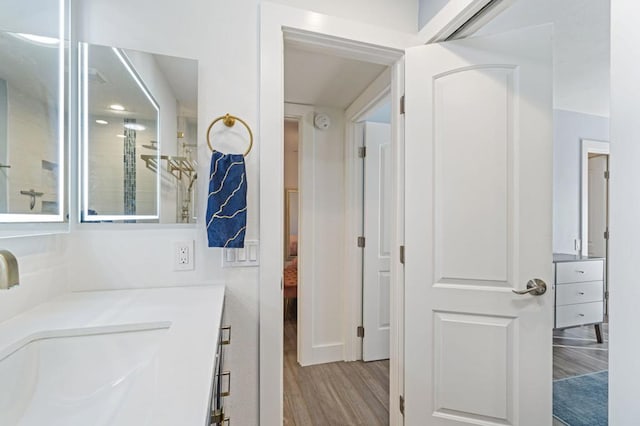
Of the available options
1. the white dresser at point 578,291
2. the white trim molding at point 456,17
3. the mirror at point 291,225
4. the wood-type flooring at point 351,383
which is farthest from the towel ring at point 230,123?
the mirror at point 291,225

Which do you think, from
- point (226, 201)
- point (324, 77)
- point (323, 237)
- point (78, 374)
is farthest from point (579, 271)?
point (78, 374)

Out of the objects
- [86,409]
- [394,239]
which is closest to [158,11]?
[86,409]

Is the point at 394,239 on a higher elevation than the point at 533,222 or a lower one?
lower

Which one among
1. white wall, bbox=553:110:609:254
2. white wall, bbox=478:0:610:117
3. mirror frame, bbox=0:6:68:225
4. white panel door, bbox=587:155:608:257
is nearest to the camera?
mirror frame, bbox=0:6:68:225

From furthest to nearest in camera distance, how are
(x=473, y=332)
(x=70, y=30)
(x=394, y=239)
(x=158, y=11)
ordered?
1. (x=394, y=239)
2. (x=473, y=332)
3. (x=158, y=11)
4. (x=70, y=30)

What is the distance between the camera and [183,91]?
4.06ft

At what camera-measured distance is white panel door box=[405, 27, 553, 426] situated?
1.30 meters

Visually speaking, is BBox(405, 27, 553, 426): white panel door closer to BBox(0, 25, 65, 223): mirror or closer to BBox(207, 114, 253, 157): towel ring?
BBox(207, 114, 253, 157): towel ring

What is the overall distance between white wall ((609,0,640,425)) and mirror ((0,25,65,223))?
170 cm

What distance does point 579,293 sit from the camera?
263 centimetres

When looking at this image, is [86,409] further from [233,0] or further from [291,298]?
[291,298]

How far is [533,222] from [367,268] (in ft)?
4.80

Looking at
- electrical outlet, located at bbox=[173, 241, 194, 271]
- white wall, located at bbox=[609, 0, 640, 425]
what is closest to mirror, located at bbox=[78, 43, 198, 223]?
electrical outlet, located at bbox=[173, 241, 194, 271]

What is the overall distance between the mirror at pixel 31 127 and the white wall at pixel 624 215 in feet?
5.57
